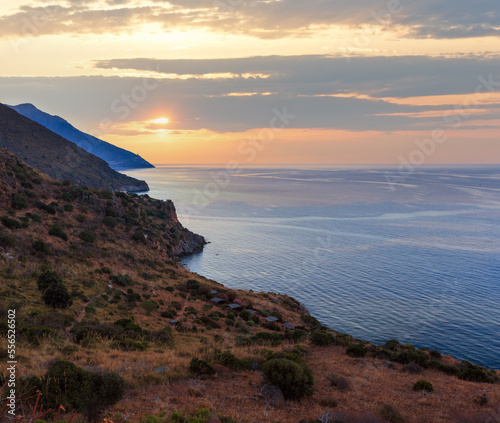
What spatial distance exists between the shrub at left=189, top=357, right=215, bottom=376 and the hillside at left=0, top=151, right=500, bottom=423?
0.18ft

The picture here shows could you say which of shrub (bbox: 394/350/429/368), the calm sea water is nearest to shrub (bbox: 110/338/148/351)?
shrub (bbox: 394/350/429/368)

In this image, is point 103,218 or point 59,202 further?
point 103,218

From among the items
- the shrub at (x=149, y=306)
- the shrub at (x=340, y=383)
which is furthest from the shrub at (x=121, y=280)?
the shrub at (x=340, y=383)

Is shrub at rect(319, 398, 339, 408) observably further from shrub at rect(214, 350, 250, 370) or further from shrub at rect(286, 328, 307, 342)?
shrub at rect(286, 328, 307, 342)

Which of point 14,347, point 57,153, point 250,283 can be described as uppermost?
point 57,153

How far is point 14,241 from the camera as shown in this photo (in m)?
38.0

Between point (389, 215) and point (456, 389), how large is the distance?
126991mm

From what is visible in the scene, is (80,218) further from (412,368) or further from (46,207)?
(412,368)

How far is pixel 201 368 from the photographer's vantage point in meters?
17.1

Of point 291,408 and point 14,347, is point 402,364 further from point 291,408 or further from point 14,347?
point 14,347

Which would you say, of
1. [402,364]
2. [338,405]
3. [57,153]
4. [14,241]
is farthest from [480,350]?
[57,153]

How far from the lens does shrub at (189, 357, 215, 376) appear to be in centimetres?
1697

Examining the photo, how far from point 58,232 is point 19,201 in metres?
8.32

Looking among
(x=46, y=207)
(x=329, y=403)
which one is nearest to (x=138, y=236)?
(x=46, y=207)
